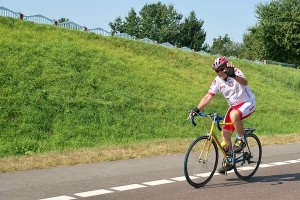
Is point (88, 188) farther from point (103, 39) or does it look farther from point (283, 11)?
point (283, 11)

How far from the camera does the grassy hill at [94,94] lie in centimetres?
1501

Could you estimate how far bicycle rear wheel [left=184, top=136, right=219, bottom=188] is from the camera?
7.61m

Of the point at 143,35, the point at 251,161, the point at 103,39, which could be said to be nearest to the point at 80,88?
the point at 103,39

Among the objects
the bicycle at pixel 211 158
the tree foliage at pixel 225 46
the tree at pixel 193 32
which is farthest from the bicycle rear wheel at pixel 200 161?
the tree foliage at pixel 225 46

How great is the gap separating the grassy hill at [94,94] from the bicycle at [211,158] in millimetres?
6078

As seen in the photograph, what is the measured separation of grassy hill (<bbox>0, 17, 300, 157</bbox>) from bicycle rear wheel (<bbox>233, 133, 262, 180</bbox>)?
20.1 feet

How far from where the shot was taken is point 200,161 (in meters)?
7.93

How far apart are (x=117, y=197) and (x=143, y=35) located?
102m

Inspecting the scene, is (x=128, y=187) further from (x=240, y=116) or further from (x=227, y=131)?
(x=240, y=116)

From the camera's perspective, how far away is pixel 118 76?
2152cm

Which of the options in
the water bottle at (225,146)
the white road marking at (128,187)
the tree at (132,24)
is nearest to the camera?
the white road marking at (128,187)

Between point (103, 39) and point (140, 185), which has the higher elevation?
point (103, 39)

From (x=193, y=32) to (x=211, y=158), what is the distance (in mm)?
91187

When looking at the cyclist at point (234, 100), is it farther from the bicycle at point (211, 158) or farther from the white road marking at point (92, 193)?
the white road marking at point (92, 193)
